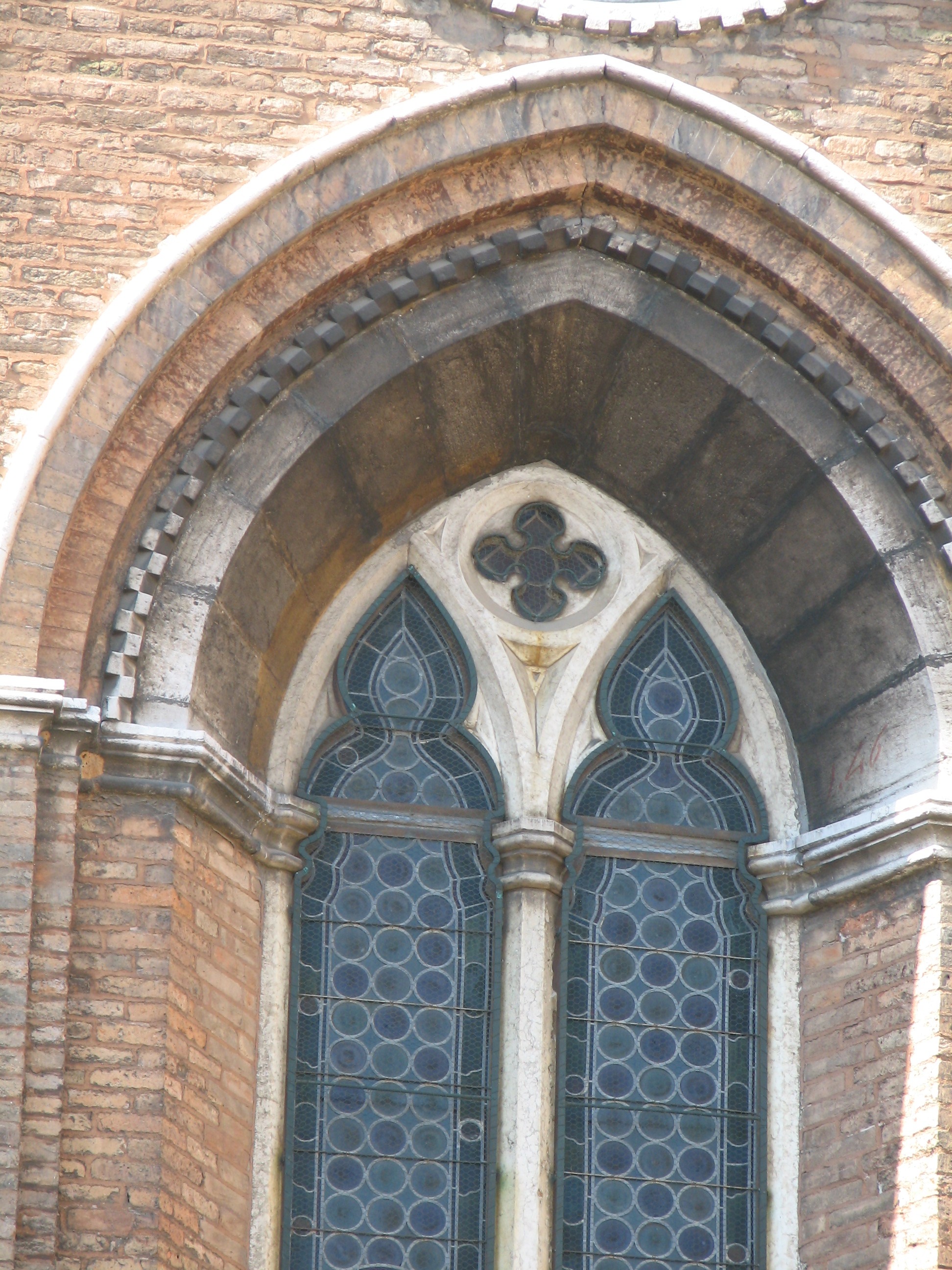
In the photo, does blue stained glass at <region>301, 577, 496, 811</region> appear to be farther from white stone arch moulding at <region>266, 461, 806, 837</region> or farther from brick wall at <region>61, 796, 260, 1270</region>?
brick wall at <region>61, 796, 260, 1270</region>

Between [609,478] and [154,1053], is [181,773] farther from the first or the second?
[609,478]

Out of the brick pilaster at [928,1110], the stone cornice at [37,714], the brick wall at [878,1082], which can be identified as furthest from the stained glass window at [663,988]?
the stone cornice at [37,714]

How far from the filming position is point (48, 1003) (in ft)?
24.1

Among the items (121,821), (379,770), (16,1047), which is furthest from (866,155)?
(16,1047)

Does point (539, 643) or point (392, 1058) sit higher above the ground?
point (539, 643)

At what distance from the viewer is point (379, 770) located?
29.3ft

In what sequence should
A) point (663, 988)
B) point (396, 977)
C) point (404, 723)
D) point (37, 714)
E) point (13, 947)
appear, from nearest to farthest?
1. point (13, 947)
2. point (37, 714)
3. point (396, 977)
4. point (663, 988)
5. point (404, 723)

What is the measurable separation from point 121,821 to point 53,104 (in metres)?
2.47

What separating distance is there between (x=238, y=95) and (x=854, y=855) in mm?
3384

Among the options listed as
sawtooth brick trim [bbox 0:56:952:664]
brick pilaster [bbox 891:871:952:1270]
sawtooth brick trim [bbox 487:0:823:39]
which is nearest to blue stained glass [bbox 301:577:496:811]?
sawtooth brick trim [bbox 0:56:952:664]

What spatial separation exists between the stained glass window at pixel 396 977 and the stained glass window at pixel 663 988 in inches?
12.8

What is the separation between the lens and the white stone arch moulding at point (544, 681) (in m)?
8.52

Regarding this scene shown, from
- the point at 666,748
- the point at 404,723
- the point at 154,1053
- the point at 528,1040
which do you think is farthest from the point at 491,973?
the point at 154,1053

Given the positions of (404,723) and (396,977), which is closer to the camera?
(396,977)
